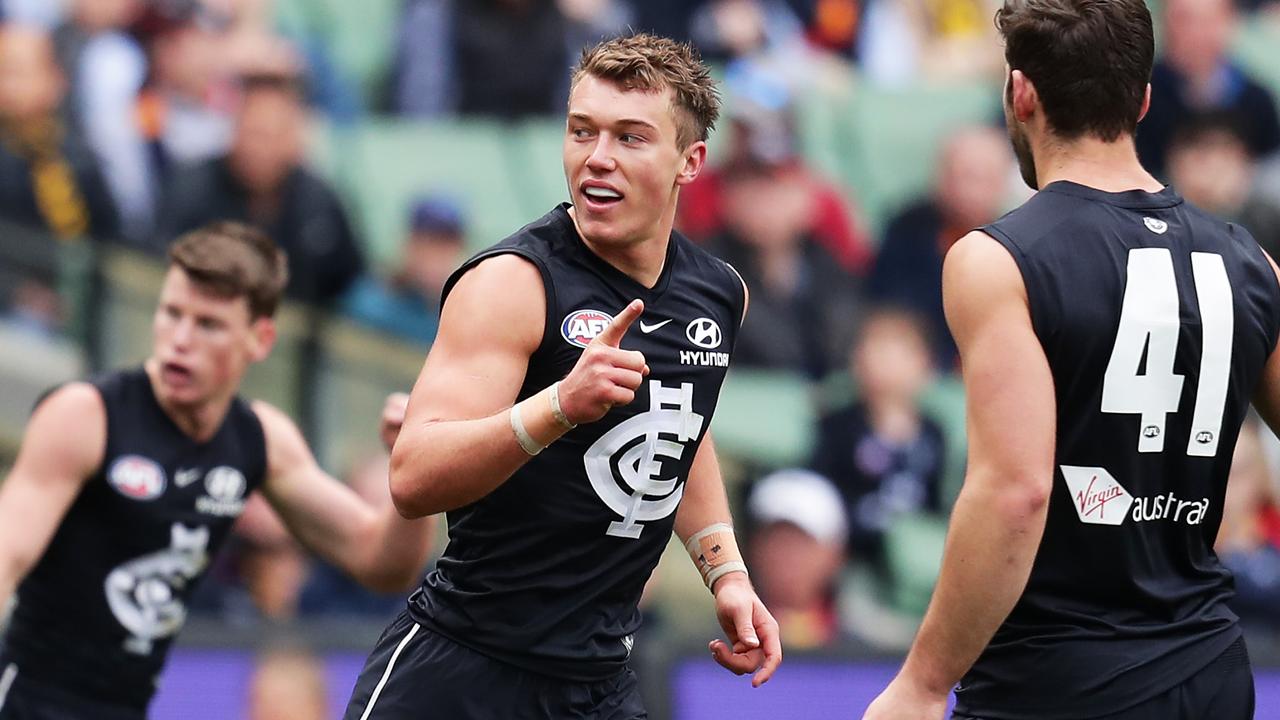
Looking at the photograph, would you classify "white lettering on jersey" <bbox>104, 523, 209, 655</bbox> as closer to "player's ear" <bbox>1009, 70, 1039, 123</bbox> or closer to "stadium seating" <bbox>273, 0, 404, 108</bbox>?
"player's ear" <bbox>1009, 70, 1039, 123</bbox>

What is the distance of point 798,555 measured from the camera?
360 inches

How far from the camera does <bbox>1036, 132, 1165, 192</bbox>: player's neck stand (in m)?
3.89

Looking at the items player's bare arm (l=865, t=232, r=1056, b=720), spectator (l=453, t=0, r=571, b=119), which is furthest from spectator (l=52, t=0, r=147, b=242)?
player's bare arm (l=865, t=232, r=1056, b=720)

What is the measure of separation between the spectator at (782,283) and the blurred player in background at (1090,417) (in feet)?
19.0

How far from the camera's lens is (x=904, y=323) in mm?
9828

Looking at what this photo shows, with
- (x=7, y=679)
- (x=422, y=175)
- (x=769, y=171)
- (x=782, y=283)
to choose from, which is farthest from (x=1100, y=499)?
(x=422, y=175)

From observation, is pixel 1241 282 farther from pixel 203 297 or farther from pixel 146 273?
pixel 146 273

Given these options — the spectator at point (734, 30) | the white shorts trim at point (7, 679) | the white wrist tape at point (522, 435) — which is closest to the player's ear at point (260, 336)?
the white shorts trim at point (7, 679)

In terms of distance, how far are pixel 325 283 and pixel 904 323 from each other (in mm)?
3312

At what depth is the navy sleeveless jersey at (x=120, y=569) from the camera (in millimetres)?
5121

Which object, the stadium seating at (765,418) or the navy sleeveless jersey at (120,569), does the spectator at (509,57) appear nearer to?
the stadium seating at (765,418)

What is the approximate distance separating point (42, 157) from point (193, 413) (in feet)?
13.8

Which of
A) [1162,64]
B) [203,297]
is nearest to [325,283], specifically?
[203,297]

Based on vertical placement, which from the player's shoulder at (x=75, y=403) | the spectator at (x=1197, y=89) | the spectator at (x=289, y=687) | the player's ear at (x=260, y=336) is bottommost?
the spectator at (x=289, y=687)
